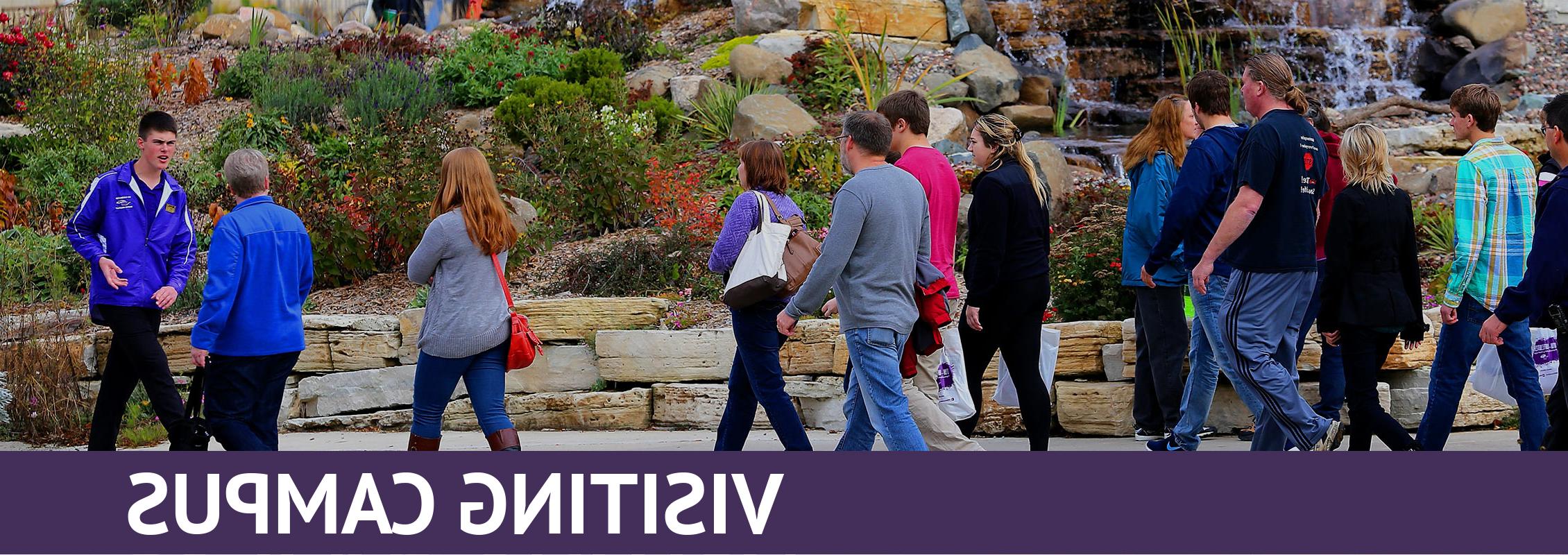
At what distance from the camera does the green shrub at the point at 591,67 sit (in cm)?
1312

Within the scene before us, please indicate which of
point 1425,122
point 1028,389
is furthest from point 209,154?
point 1425,122

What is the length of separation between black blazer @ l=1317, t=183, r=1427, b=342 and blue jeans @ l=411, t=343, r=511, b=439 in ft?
11.0

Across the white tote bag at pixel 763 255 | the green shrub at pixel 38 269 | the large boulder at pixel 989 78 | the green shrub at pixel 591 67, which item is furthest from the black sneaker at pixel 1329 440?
the green shrub at pixel 591 67

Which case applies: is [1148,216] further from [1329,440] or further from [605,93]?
[605,93]

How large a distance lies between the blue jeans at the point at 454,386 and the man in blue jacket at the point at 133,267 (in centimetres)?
117

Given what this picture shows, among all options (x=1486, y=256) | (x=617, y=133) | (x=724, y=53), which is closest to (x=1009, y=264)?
(x=1486, y=256)

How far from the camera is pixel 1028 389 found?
19.5ft

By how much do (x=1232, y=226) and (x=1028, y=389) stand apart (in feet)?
3.70

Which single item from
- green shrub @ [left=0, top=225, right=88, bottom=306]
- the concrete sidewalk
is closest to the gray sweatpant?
the concrete sidewalk

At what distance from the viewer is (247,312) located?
5.32 meters

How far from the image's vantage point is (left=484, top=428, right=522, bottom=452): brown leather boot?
5484mm

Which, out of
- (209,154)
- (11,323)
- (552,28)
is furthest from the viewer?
(552,28)

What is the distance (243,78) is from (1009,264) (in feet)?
35.5

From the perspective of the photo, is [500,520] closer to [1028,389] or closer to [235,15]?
[1028,389]
